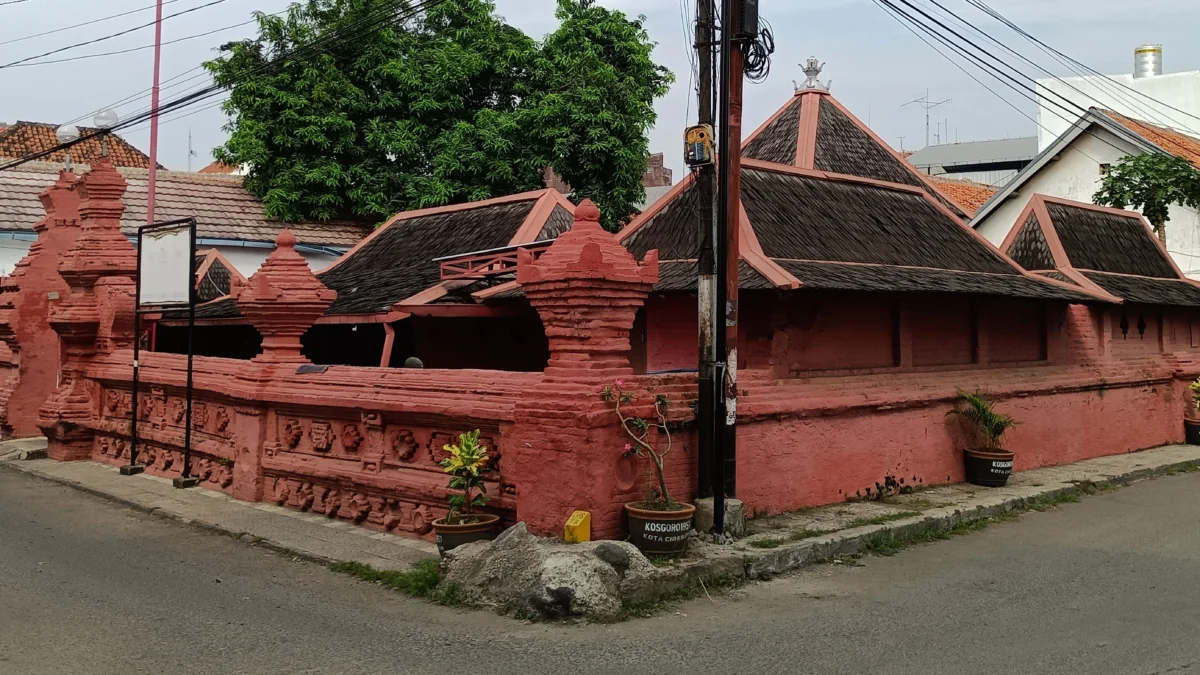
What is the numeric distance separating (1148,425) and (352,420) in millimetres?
12200

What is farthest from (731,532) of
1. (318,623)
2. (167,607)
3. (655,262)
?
(167,607)

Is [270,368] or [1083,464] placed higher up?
[270,368]

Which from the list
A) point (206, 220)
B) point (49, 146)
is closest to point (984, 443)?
point (206, 220)

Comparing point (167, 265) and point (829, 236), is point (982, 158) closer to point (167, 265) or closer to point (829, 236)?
point (829, 236)

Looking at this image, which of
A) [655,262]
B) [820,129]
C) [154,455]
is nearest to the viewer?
[655,262]

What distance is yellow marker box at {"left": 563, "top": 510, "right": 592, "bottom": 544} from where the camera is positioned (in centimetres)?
724

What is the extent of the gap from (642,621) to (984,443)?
21.7 feet

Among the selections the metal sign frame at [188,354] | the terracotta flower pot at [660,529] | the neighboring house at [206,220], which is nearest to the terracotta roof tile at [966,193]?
the neighboring house at [206,220]

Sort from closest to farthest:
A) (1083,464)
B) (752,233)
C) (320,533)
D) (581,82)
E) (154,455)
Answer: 1. (320,533)
2. (752,233)
3. (154,455)
4. (1083,464)
5. (581,82)

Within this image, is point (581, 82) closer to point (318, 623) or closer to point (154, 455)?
point (154, 455)

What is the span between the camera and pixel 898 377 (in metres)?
11.0

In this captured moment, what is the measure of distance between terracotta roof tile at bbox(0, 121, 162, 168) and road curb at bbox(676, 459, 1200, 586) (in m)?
27.1

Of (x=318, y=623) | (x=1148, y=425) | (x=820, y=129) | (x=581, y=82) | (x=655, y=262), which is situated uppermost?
(x=581, y=82)

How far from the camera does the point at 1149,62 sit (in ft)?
106
